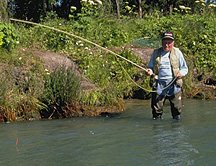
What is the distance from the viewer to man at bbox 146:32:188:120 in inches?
426

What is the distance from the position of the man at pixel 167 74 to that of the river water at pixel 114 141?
0.96ft

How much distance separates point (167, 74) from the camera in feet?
35.8

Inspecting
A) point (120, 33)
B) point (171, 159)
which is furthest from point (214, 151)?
point (120, 33)

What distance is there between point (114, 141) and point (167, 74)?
257 cm

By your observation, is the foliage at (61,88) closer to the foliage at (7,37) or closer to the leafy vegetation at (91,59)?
the leafy vegetation at (91,59)

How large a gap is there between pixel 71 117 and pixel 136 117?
55.3 inches

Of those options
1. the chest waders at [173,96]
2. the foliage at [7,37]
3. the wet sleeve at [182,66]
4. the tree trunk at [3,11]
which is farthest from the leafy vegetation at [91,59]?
the wet sleeve at [182,66]

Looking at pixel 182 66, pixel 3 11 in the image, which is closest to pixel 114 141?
pixel 182 66

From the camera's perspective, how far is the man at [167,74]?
35.5ft

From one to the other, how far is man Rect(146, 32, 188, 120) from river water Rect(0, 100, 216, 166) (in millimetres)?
293

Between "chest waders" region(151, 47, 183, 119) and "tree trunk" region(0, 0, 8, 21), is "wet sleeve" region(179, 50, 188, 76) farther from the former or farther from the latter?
"tree trunk" region(0, 0, 8, 21)

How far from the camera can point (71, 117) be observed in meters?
11.8

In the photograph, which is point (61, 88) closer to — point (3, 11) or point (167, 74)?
point (167, 74)

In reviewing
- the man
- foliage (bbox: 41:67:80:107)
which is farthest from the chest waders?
foliage (bbox: 41:67:80:107)
